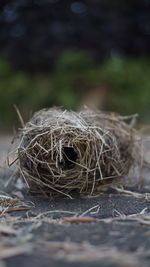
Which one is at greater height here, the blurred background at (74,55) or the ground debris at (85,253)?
the blurred background at (74,55)

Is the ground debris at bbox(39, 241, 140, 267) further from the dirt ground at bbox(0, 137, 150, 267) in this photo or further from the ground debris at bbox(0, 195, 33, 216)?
the ground debris at bbox(0, 195, 33, 216)

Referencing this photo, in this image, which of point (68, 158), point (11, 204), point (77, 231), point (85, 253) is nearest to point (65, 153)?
point (68, 158)

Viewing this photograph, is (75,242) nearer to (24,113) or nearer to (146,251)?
(146,251)

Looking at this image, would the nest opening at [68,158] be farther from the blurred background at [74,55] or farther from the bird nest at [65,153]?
the blurred background at [74,55]

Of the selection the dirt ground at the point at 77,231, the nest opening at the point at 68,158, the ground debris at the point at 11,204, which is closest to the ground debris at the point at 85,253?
the dirt ground at the point at 77,231

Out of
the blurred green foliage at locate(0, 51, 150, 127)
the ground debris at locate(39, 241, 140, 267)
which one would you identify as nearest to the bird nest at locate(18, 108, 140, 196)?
the ground debris at locate(39, 241, 140, 267)
